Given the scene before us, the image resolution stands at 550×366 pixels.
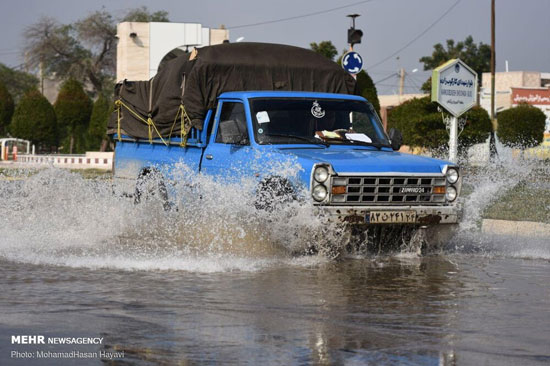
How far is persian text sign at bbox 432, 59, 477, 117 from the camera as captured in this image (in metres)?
18.2

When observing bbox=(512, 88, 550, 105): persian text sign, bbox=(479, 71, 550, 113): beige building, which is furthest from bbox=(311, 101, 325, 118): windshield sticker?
bbox=(479, 71, 550, 113): beige building

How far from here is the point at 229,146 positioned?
449 inches

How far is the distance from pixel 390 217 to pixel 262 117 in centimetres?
197

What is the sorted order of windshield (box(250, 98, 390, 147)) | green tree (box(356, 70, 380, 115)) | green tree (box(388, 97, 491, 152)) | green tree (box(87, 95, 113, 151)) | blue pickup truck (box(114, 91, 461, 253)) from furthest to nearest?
1. green tree (box(87, 95, 113, 151))
2. green tree (box(388, 97, 491, 152))
3. green tree (box(356, 70, 380, 115))
4. windshield (box(250, 98, 390, 147))
5. blue pickup truck (box(114, 91, 461, 253))

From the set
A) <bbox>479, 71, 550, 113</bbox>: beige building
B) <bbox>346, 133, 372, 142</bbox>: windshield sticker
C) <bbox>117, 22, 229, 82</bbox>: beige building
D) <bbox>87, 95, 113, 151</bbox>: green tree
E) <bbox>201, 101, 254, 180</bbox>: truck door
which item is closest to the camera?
<bbox>201, 101, 254, 180</bbox>: truck door

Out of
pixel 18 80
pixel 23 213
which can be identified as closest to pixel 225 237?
pixel 23 213

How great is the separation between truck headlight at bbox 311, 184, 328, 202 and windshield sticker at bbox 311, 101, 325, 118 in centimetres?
179

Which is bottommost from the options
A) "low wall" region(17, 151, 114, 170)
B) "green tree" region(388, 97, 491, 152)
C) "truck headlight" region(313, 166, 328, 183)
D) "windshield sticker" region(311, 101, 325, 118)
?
"truck headlight" region(313, 166, 328, 183)

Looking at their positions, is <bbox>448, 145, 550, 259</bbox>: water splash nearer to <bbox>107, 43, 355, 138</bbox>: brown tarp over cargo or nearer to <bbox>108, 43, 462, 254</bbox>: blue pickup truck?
<bbox>108, 43, 462, 254</bbox>: blue pickup truck

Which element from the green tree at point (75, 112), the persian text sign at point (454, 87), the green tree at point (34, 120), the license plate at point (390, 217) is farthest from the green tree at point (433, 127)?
the license plate at point (390, 217)

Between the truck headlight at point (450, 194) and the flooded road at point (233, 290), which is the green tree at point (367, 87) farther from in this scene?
the truck headlight at point (450, 194)

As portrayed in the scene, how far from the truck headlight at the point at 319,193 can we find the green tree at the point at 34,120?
49030mm

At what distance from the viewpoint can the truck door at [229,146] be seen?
36.2 feet

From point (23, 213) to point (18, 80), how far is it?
89.1 meters
